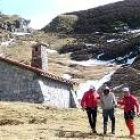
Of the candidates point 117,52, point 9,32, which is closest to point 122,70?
point 117,52

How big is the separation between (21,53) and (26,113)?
178 ft

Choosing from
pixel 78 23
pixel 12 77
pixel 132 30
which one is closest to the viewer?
pixel 12 77

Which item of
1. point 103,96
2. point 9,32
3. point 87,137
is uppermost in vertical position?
point 9,32

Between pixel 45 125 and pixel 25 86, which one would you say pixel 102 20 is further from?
pixel 45 125

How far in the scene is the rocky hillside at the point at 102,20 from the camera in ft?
317

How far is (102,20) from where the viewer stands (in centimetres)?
9925

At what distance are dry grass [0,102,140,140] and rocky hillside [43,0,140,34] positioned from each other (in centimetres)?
6474

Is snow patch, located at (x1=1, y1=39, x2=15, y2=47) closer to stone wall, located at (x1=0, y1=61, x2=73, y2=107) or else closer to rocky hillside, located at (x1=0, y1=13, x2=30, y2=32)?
rocky hillside, located at (x1=0, y1=13, x2=30, y2=32)

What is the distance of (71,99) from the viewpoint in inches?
1462

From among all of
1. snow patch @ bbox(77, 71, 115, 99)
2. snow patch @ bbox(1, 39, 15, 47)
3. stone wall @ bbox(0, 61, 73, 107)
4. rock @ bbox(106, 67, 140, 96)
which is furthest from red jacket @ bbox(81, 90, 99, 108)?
snow patch @ bbox(1, 39, 15, 47)

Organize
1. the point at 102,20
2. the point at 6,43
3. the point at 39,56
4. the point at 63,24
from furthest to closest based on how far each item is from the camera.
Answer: the point at 63,24, the point at 102,20, the point at 6,43, the point at 39,56

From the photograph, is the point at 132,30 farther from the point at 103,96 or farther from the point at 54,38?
the point at 103,96

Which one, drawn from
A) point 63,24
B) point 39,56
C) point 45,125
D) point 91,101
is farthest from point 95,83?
point 63,24

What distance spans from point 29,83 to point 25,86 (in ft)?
1.06
